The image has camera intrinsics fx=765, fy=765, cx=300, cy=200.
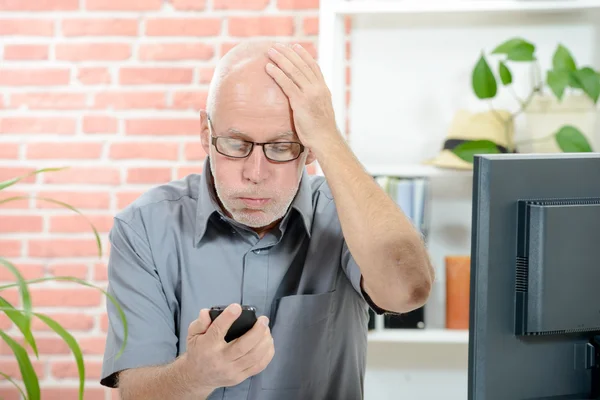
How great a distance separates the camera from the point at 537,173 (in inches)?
37.4

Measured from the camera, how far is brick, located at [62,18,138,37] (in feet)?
8.59

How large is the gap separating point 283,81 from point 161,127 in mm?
1314

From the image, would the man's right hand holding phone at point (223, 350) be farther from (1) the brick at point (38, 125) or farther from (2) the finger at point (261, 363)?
(1) the brick at point (38, 125)

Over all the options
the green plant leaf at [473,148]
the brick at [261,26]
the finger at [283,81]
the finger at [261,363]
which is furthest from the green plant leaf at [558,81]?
the finger at [261,363]

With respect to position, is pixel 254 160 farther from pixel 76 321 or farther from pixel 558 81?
pixel 76 321

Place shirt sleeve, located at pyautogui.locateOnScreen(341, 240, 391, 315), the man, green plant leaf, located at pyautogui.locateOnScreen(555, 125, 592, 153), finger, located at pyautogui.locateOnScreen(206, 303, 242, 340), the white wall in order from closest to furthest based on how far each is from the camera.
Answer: finger, located at pyautogui.locateOnScreen(206, 303, 242, 340)
the man
shirt sleeve, located at pyautogui.locateOnScreen(341, 240, 391, 315)
green plant leaf, located at pyautogui.locateOnScreen(555, 125, 592, 153)
the white wall

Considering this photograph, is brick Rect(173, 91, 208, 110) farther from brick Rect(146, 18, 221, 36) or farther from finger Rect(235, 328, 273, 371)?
Result: finger Rect(235, 328, 273, 371)

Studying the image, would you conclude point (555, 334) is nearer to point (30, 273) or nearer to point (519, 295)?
point (519, 295)

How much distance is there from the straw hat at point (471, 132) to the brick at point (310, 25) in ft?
1.96

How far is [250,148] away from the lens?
1.41m

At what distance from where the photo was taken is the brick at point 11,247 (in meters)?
2.65

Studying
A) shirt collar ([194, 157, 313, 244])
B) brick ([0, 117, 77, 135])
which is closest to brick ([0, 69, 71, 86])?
brick ([0, 117, 77, 135])

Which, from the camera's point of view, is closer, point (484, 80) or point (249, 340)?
point (249, 340)

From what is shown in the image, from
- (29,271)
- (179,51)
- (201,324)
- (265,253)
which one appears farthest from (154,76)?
(201,324)
